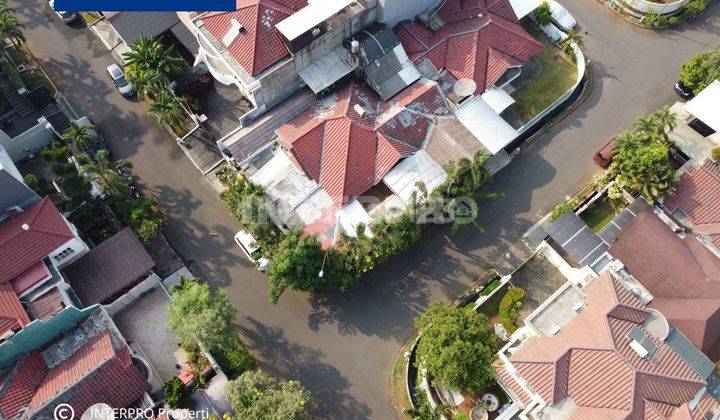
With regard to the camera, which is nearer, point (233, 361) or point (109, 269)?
point (233, 361)

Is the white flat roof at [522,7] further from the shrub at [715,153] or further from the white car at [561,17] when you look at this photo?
the shrub at [715,153]

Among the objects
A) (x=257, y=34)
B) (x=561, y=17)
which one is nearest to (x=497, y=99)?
(x=561, y=17)

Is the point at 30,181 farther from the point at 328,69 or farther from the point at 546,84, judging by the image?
the point at 546,84

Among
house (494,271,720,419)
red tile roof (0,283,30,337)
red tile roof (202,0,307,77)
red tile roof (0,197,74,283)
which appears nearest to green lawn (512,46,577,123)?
house (494,271,720,419)

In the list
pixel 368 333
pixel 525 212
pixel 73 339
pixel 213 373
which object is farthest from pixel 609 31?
pixel 73 339

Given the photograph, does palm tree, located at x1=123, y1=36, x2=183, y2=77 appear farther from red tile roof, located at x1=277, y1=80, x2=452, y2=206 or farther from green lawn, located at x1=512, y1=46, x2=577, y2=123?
green lawn, located at x1=512, y1=46, x2=577, y2=123
